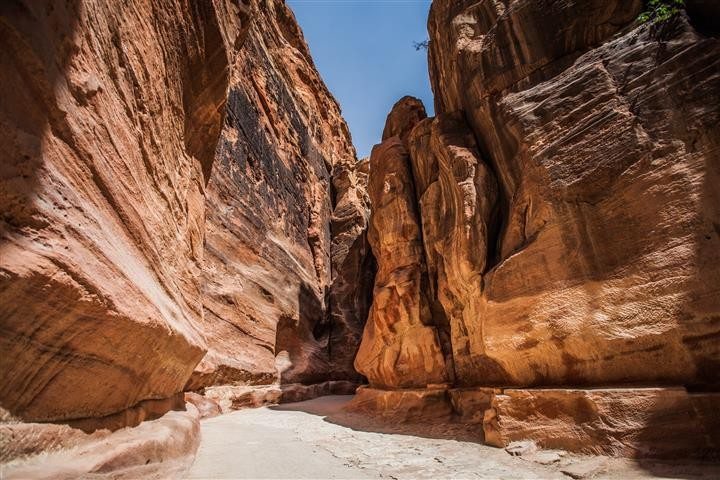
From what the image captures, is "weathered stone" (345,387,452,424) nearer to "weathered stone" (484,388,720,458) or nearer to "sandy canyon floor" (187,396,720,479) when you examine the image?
"sandy canyon floor" (187,396,720,479)

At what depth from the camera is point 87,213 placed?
108 inches

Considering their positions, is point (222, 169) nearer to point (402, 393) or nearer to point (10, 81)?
point (402, 393)

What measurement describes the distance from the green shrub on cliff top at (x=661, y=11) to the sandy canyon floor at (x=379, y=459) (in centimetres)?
633

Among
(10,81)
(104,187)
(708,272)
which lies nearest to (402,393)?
(708,272)

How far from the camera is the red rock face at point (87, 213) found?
6.90ft

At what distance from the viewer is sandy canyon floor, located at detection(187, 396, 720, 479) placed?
3881mm

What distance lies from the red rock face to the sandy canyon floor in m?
1.42

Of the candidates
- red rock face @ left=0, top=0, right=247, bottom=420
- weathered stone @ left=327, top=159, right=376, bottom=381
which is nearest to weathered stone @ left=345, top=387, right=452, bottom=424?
red rock face @ left=0, top=0, right=247, bottom=420

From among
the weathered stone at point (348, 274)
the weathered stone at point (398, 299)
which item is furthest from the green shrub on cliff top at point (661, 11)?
the weathered stone at point (348, 274)

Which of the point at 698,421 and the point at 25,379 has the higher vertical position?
the point at 25,379

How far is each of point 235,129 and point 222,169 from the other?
2.25m

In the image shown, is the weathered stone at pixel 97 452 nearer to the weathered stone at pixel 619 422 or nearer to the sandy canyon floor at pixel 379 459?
the sandy canyon floor at pixel 379 459

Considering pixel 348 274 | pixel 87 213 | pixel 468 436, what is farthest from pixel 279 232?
pixel 87 213

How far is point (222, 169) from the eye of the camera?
489 inches
